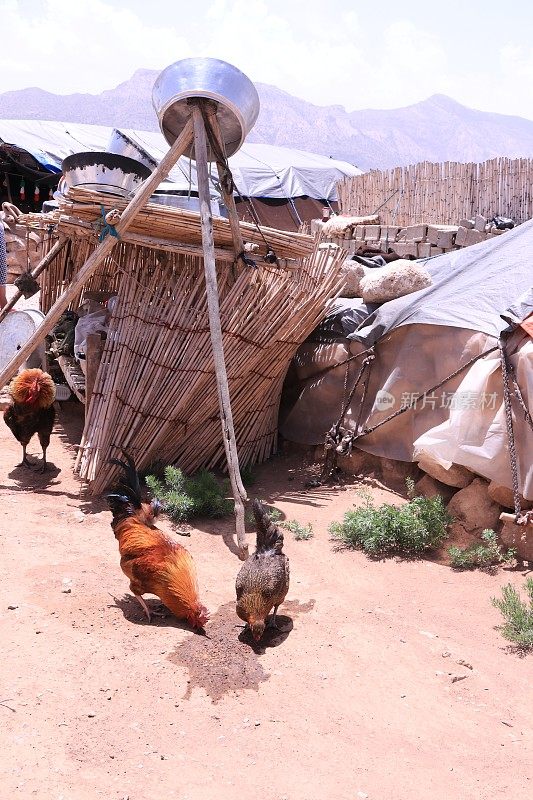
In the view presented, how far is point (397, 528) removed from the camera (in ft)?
15.9

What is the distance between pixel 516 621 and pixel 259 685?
146 centimetres

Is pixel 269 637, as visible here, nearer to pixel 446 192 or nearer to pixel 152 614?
pixel 152 614

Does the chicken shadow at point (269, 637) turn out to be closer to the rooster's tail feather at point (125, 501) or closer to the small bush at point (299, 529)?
the rooster's tail feather at point (125, 501)

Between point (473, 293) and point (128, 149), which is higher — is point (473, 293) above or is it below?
below

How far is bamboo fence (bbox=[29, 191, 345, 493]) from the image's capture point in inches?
213

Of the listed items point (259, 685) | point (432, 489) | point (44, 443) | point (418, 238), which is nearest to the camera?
point (259, 685)

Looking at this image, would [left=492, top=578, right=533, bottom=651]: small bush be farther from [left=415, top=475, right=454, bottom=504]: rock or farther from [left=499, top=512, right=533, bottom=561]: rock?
[left=415, top=475, right=454, bottom=504]: rock

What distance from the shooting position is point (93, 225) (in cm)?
532

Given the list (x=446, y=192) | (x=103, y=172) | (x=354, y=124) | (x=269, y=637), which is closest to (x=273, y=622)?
(x=269, y=637)

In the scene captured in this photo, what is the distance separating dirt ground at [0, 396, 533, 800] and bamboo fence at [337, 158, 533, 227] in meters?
6.26

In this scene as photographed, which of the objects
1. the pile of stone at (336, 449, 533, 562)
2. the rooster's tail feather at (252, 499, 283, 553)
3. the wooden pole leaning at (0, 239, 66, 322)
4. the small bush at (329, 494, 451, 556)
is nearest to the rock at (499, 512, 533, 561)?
the pile of stone at (336, 449, 533, 562)

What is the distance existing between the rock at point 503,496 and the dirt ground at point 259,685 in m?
0.49

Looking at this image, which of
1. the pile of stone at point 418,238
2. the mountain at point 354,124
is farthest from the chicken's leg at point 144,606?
the mountain at point 354,124

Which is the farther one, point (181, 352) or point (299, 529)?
point (181, 352)
